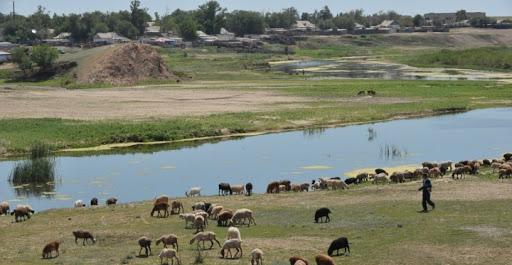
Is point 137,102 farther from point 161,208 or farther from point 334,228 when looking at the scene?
point 334,228

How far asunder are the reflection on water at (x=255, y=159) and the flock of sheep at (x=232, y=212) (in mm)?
2555

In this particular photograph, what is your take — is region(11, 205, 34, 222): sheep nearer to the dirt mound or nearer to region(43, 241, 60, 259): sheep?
region(43, 241, 60, 259): sheep

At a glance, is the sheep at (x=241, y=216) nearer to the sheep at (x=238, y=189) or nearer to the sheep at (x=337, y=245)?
the sheep at (x=337, y=245)

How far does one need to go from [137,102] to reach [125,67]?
25283mm

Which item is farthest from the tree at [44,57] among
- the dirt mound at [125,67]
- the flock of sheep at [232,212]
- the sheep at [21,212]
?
the sheep at [21,212]

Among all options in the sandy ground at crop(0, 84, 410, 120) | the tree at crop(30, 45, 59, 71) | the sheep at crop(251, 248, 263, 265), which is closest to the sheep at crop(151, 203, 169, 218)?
the sheep at crop(251, 248, 263, 265)

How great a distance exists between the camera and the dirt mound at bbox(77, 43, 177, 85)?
3839 inches

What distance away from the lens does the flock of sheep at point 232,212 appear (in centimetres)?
2347

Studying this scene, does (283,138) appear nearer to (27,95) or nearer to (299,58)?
(27,95)

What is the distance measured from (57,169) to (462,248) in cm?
2652

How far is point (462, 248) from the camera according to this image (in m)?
23.7

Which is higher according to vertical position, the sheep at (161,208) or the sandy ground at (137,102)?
the sheep at (161,208)

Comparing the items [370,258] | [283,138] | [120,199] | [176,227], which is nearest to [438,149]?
[283,138]

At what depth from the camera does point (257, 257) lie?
2230 cm
